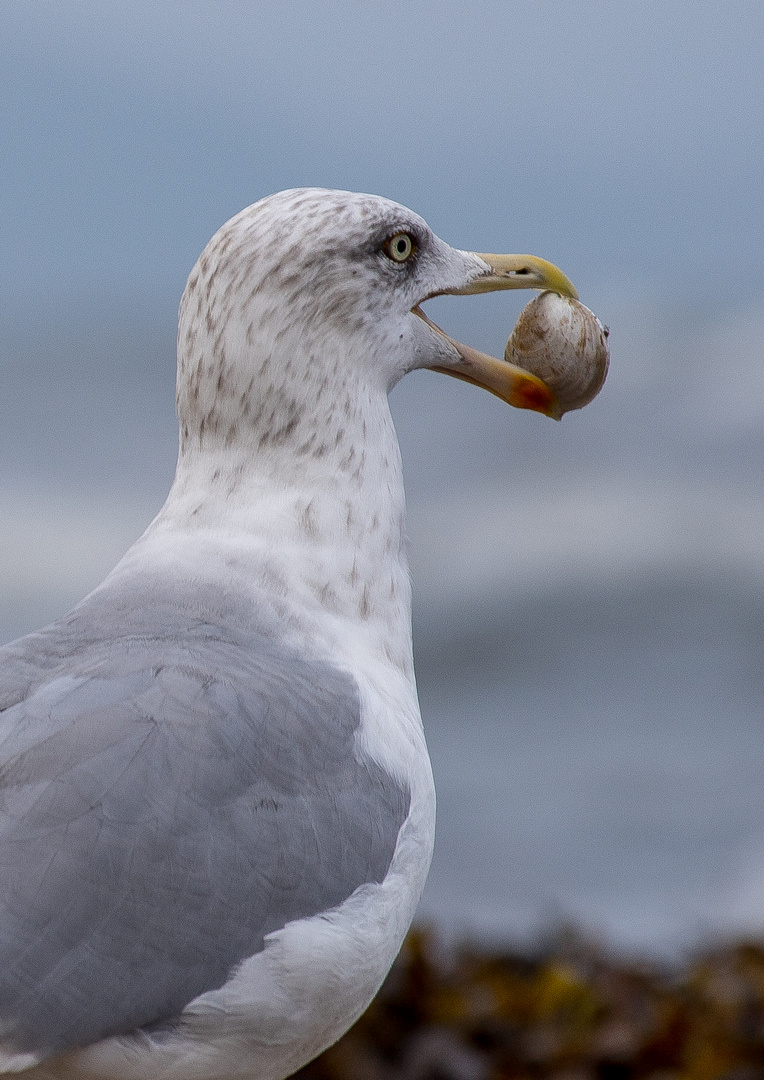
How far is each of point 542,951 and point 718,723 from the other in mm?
3877

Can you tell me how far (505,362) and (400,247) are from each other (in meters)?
0.35

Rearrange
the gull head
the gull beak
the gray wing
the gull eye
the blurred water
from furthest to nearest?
1. the blurred water
2. the gull beak
3. the gull eye
4. the gull head
5. the gray wing

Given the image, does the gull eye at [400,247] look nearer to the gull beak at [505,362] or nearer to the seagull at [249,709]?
Answer: the seagull at [249,709]

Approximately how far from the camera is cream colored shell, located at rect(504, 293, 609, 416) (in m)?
2.80

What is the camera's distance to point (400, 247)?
8.65 ft

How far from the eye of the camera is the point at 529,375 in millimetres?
2824

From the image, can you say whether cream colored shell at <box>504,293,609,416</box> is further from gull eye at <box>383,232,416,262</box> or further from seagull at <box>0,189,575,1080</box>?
gull eye at <box>383,232,416,262</box>

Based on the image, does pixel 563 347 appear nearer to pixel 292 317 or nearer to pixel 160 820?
pixel 292 317

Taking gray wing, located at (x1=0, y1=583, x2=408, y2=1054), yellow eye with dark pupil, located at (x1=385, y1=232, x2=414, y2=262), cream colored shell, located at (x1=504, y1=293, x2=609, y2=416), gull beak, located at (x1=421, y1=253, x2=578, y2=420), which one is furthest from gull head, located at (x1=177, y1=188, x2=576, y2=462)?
gray wing, located at (x1=0, y1=583, x2=408, y2=1054)

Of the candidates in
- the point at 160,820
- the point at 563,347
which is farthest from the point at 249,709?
the point at 563,347

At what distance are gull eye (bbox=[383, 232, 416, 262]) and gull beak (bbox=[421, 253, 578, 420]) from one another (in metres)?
0.13

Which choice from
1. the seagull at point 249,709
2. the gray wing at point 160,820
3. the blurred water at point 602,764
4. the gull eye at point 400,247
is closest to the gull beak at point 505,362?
the seagull at point 249,709

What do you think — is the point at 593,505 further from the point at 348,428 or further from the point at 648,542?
the point at 348,428

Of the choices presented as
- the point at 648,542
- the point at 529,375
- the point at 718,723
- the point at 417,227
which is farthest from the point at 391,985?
the point at 648,542
